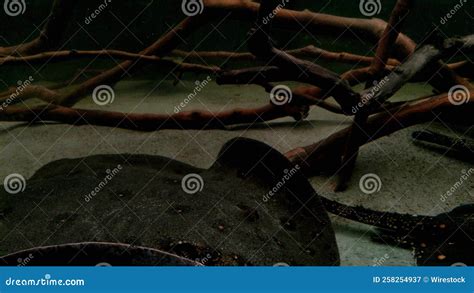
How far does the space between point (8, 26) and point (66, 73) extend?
10.3 ft

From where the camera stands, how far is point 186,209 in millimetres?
2545

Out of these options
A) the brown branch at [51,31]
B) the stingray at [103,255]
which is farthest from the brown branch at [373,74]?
the brown branch at [51,31]

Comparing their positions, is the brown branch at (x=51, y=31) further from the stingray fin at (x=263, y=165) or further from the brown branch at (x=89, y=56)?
the stingray fin at (x=263, y=165)

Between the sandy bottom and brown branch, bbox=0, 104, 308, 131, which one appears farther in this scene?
brown branch, bbox=0, 104, 308, 131

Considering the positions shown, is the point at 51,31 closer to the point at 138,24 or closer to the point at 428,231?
the point at 428,231

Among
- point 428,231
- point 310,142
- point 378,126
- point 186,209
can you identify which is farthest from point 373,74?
point 186,209

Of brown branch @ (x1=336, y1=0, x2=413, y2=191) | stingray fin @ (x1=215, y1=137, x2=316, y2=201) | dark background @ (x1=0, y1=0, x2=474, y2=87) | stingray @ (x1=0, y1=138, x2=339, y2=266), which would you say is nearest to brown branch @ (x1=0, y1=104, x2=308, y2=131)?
brown branch @ (x1=336, y1=0, x2=413, y2=191)

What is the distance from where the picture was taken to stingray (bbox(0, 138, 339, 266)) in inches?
91.6

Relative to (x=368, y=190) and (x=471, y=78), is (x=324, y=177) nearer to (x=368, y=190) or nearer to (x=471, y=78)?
(x=368, y=190)

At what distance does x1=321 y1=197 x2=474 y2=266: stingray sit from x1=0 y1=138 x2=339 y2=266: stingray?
2.28 ft

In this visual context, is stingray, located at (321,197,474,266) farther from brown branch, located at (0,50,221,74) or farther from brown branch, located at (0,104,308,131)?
brown branch, located at (0,50,221,74)

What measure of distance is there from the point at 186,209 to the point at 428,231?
208cm

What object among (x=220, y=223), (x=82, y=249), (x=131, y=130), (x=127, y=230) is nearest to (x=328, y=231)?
(x=220, y=223)

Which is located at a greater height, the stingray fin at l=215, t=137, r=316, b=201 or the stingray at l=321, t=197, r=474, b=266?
the stingray fin at l=215, t=137, r=316, b=201
